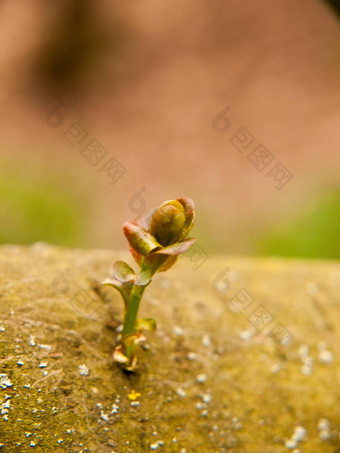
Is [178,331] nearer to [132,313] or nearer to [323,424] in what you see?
[132,313]

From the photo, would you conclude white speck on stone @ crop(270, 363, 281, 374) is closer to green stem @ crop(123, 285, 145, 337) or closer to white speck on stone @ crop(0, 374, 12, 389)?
green stem @ crop(123, 285, 145, 337)

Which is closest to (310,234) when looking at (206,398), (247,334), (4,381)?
(247,334)

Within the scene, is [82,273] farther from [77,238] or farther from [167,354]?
[77,238]

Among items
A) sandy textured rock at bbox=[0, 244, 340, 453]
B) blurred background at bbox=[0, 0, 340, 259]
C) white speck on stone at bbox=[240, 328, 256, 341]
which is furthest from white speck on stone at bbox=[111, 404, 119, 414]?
blurred background at bbox=[0, 0, 340, 259]

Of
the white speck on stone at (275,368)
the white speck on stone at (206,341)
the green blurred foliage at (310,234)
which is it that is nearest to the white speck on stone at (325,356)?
the white speck on stone at (275,368)

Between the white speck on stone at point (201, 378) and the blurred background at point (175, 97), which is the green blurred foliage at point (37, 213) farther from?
the white speck on stone at point (201, 378)
